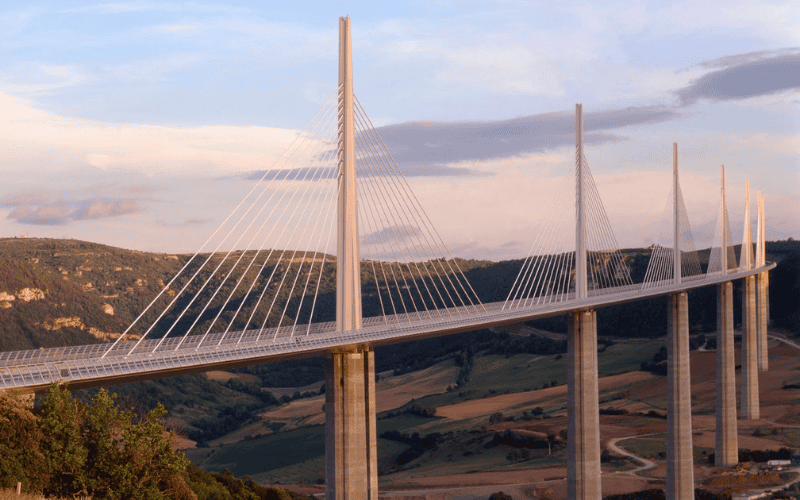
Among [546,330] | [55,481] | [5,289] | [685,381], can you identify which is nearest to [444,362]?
[546,330]

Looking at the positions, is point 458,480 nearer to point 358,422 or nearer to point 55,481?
point 358,422

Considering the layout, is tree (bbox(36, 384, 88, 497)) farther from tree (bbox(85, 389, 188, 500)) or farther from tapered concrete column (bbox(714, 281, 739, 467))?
tapered concrete column (bbox(714, 281, 739, 467))

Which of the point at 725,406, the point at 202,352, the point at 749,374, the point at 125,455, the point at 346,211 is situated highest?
the point at 346,211

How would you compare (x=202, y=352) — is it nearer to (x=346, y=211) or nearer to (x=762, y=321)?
(x=346, y=211)

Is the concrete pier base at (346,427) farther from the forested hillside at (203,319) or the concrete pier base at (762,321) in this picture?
the concrete pier base at (762,321)

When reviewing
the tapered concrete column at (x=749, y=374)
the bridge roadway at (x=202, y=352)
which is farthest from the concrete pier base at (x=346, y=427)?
the tapered concrete column at (x=749, y=374)

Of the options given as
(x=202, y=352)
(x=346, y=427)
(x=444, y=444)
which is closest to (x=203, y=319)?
(x=444, y=444)
